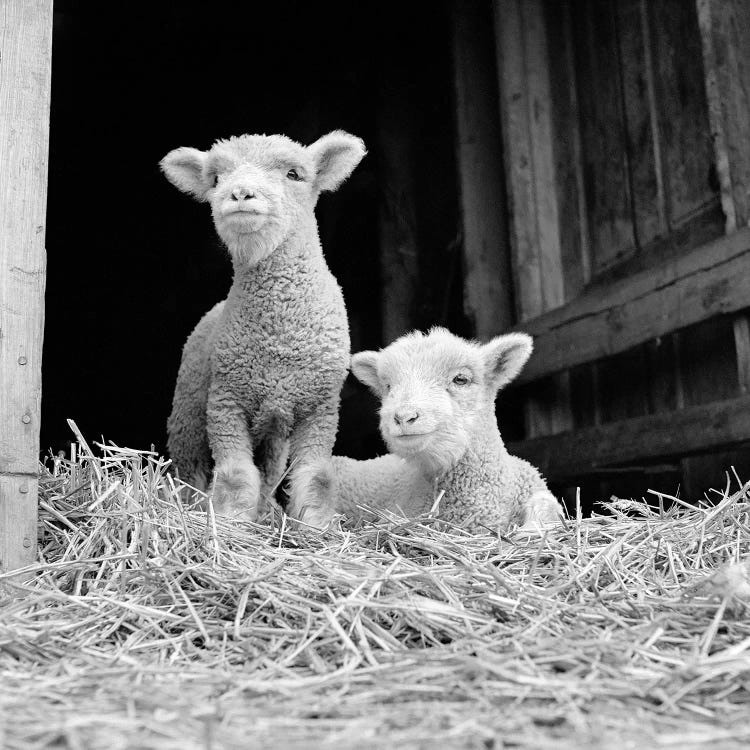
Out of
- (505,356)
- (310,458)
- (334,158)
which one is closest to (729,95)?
(505,356)

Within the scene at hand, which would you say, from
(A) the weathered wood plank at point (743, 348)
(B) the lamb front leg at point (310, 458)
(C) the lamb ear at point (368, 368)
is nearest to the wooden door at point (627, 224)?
(A) the weathered wood plank at point (743, 348)

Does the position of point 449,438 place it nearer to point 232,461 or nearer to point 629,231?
point 232,461

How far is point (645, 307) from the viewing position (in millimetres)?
→ 4684

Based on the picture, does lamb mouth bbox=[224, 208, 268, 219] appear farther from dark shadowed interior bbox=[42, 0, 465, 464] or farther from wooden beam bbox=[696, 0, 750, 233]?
dark shadowed interior bbox=[42, 0, 465, 464]

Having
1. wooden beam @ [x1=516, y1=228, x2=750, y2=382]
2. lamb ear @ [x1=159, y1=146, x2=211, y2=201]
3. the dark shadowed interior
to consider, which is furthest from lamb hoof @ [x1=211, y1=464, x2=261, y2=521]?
the dark shadowed interior

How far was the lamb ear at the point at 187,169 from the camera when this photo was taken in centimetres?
400

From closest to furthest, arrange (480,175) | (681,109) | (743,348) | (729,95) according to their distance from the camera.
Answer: (743,348)
(729,95)
(681,109)
(480,175)

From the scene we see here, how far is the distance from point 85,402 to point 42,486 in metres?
6.48

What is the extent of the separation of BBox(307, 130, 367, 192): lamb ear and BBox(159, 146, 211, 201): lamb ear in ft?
1.53

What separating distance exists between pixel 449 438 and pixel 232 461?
804mm

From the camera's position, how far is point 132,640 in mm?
2332

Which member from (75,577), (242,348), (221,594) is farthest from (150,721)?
(242,348)

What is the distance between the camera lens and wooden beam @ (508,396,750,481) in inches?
163

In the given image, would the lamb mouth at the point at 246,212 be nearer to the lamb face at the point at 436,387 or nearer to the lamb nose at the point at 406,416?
the lamb face at the point at 436,387
